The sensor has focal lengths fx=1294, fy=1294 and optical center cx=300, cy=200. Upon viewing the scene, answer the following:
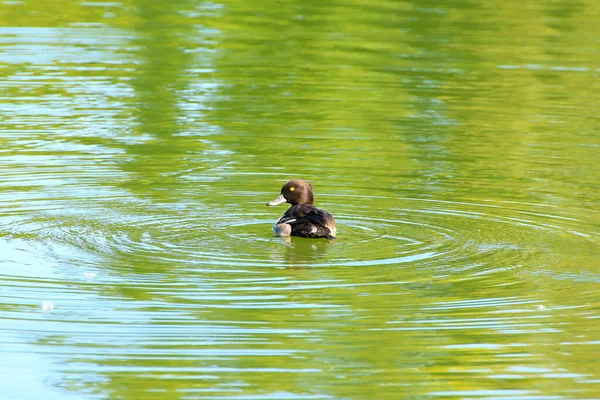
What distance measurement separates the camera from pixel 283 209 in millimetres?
14695

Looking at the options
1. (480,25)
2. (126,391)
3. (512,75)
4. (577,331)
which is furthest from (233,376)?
(480,25)

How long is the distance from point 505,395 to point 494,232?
4.38m

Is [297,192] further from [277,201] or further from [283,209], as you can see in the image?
[283,209]

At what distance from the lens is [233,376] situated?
805cm

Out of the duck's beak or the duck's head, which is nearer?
the duck's head

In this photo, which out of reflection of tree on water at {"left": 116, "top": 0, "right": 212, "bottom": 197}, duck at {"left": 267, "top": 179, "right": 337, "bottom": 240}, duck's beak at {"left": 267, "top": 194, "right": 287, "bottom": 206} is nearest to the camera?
duck at {"left": 267, "top": 179, "right": 337, "bottom": 240}

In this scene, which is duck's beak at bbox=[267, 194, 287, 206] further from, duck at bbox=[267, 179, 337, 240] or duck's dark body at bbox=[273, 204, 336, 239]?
duck's dark body at bbox=[273, 204, 336, 239]

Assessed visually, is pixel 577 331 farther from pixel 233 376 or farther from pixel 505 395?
pixel 233 376

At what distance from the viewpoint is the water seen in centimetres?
837

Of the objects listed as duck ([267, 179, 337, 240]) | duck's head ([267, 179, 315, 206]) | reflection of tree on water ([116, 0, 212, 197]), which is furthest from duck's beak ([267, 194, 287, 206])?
reflection of tree on water ([116, 0, 212, 197])

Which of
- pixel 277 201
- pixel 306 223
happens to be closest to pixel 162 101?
pixel 277 201

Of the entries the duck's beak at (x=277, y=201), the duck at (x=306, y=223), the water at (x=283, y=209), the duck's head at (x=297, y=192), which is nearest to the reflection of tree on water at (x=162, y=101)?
the water at (x=283, y=209)

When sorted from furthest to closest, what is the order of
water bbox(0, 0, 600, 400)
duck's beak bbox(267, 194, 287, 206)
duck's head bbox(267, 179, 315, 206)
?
duck's beak bbox(267, 194, 287, 206)
duck's head bbox(267, 179, 315, 206)
water bbox(0, 0, 600, 400)

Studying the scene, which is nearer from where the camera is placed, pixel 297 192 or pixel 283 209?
pixel 297 192
